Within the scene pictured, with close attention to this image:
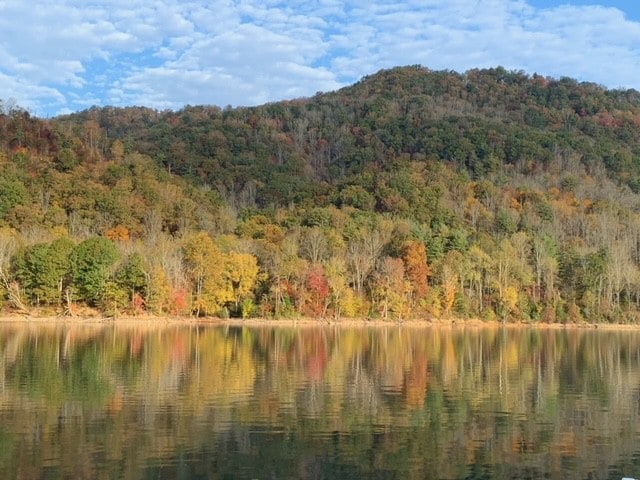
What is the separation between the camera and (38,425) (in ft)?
62.4

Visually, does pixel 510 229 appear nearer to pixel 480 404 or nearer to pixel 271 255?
pixel 271 255

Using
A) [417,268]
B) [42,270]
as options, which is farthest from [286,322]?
Answer: [42,270]

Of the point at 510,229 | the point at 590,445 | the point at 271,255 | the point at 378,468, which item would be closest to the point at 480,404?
the point at 590,445

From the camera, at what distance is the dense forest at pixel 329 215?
7288 cm

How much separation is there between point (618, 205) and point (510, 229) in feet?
91.2

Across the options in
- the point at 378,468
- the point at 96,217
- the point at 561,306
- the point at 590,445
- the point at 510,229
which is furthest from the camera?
the point at 510,229

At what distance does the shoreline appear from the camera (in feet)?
210

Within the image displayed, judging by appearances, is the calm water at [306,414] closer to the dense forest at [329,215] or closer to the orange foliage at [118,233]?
the dense forest at [329,215]

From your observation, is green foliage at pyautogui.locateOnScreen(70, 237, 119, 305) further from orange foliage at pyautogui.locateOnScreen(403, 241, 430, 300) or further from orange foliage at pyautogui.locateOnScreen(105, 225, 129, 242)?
orange foliage at pyautogui.locateOnScreen(403, 241, 430, 300)

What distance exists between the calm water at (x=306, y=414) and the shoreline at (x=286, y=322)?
23126 millimetres

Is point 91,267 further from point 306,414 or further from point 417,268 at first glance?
point 306,414

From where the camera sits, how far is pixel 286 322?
72938 millimetres

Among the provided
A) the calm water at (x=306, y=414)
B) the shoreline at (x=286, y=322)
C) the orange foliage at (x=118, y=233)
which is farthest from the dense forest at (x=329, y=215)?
the calm water at (x=306, y=414)

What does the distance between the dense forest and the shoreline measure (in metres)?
1.08
